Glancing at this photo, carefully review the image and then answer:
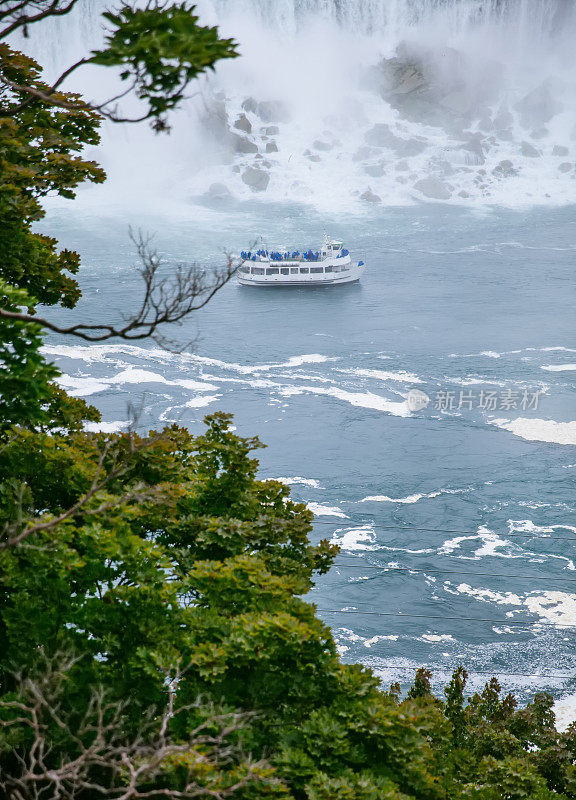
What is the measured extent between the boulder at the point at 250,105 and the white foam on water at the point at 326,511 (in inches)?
3830

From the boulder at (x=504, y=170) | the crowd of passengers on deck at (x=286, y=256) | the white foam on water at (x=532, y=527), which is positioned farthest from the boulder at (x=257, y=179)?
the white foam on water at (x=532, y=527)

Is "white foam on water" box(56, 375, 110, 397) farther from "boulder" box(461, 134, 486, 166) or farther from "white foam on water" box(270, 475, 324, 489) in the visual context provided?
"boulder" box(461, 134, 486, 166)

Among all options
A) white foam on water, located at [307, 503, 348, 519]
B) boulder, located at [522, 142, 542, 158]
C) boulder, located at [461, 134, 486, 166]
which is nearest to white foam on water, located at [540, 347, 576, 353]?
white foam on water, located at [307, 503, 348, 519]

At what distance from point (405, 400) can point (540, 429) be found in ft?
30.4

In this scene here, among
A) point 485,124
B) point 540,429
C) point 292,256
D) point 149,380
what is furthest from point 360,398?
point 485,124

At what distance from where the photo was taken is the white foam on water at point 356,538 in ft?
132

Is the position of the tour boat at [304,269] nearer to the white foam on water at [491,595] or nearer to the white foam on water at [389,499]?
the white foam on water at [389,499]

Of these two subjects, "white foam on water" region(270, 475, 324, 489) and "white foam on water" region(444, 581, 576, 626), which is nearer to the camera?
Answer: "white foam on water" region(444, 581, 576, 626)

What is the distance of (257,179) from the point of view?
11569 cm

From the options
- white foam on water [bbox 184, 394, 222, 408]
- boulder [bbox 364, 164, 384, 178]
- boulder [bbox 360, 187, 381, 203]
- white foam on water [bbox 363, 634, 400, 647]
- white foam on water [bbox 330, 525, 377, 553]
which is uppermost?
boulder [bbox 364, 164, 384, 178]

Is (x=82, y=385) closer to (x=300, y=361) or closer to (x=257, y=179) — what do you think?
(x=300, y=361)

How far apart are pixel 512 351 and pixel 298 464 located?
26448mm

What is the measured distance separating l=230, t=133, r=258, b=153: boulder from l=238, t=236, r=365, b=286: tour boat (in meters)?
41.3

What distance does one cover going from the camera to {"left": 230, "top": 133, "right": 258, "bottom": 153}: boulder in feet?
399
